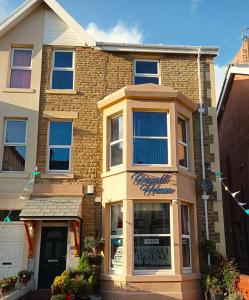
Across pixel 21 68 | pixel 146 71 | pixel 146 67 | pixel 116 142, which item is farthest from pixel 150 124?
pixel 21 68

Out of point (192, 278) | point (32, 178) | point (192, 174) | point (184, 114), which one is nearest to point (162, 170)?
point (192, 174)

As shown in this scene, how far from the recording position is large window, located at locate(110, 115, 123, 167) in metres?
12.5

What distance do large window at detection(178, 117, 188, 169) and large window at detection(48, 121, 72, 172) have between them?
385cm

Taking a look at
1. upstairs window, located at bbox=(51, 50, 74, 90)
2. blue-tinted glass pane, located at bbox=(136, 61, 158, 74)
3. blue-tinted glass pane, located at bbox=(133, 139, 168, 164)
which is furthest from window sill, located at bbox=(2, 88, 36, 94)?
blue-tinted glass pane, located at bbox=(133, 139, 168, 164)

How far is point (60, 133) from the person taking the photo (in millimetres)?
13375

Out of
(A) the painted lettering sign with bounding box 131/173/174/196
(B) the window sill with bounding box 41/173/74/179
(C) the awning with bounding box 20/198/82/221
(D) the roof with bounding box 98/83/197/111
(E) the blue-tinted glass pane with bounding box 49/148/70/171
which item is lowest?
(C) the awning with bounding box 20/198/82/221

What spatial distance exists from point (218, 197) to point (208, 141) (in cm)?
204

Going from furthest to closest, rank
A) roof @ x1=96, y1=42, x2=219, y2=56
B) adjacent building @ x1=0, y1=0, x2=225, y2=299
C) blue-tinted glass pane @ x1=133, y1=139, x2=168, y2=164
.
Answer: roof @ x1=96, y1=42, x2=219, y2=56 < blue-tinted glass pane @ x1=133, y1=139, x2=168, y2=164 < adjacent building @ x1=0, y1=0, x2=225, y2=299

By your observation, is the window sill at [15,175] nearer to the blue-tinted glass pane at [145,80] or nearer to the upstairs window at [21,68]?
the upstairs window at [21,68]

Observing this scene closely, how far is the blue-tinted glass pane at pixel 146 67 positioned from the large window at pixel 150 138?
8.10 feet

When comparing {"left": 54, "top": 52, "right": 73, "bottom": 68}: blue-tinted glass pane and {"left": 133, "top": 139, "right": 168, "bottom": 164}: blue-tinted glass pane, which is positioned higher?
{"left": 54, "top": 52, "right": 73, "bottom": 68}: blue-tinted glass pane

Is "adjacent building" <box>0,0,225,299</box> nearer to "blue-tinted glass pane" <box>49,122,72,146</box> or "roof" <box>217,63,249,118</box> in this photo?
"blue-tinted glass pane" <box>49,122,72,146</box>

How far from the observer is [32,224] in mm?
11992

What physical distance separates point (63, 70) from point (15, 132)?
297cm
